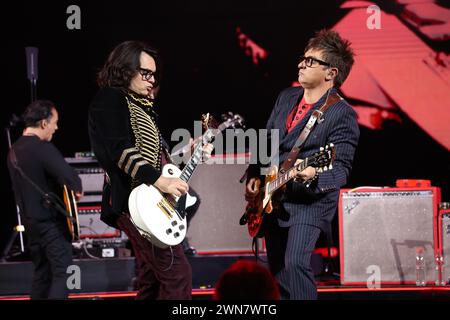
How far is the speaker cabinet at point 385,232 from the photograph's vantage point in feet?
A: 21.9

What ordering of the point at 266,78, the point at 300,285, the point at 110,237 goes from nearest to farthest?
1. the point at 300,285
2. the point at 110,237
3. the point at 266,78

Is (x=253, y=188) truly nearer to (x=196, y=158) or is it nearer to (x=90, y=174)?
(x=196, y=158)

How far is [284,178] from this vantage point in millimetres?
4570

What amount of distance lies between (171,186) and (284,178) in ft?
2.36

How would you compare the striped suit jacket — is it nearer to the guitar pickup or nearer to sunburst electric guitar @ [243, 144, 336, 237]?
sunburst electric guitar @ [243, 144, 336, 237]

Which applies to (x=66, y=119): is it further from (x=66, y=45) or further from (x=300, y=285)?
(x=300, y=285)

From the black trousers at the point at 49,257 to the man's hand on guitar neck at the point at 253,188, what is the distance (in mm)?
2099

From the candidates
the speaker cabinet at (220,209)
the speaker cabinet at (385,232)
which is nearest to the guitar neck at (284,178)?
the speaker cabinet at (385,232)

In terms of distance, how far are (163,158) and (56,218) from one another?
5.79 ft

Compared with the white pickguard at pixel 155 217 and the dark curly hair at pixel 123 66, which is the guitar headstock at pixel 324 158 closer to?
the white pickguard at pixel 155 217

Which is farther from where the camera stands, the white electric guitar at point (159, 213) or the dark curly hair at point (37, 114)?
the dark curly hair at point (37, 114)

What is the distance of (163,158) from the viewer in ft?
16.7
